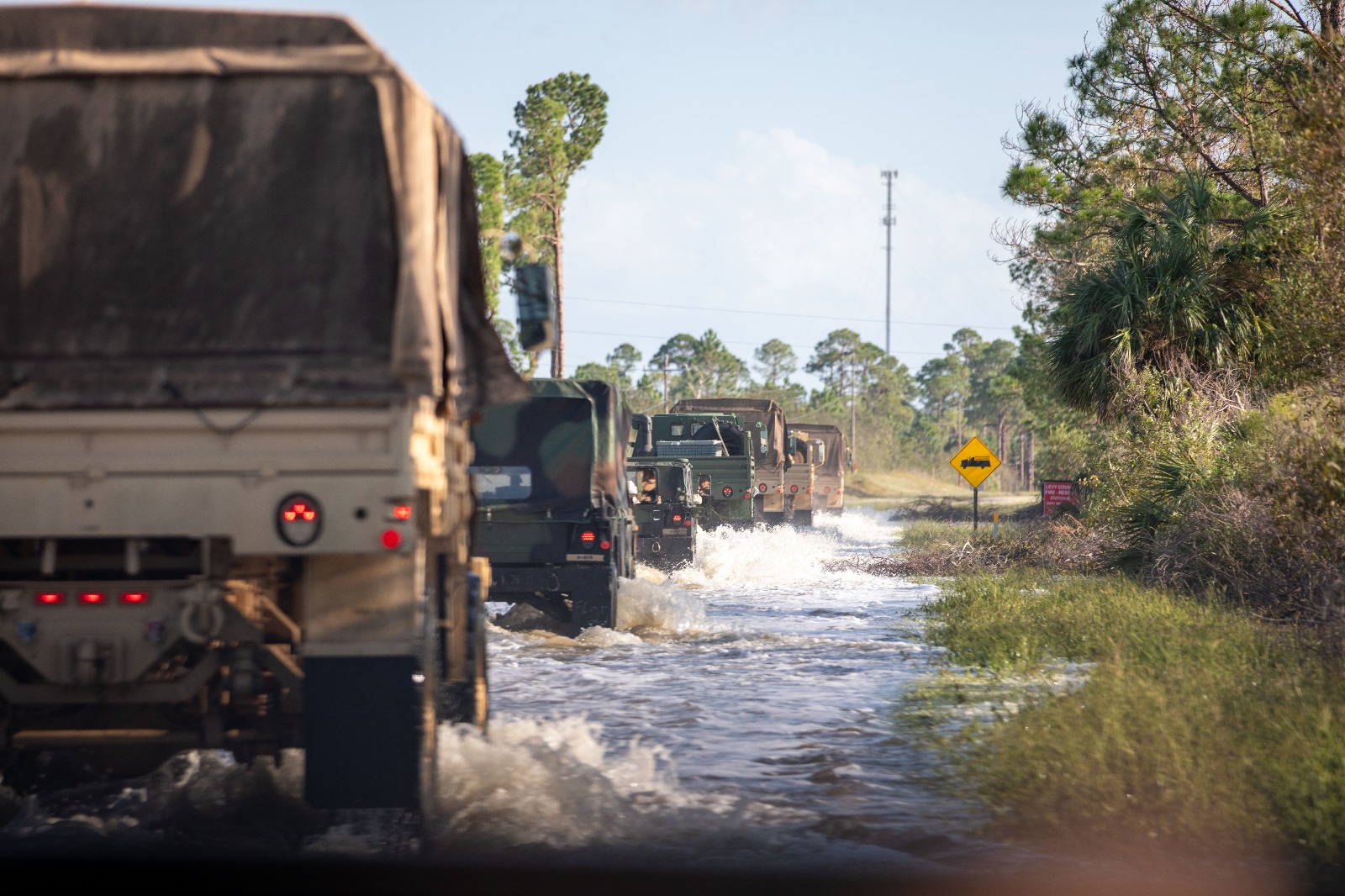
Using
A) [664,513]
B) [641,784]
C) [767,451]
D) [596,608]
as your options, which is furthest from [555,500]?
[767,451]

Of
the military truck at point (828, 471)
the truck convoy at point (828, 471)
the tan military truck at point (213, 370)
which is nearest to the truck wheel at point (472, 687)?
the tan military truck at point (213, 370)

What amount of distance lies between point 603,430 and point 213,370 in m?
9.31

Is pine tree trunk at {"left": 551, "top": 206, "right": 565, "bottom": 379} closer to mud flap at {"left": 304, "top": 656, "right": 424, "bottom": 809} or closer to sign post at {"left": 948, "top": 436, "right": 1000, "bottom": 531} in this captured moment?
sign post at {"left": 948, "top": 436, "right": 1000, "bottom": 531}

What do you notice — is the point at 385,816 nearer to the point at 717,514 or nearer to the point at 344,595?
the point at 344,595

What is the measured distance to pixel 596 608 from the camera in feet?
48.4

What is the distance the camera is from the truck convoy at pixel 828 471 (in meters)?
47.9

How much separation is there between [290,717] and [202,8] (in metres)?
2.91

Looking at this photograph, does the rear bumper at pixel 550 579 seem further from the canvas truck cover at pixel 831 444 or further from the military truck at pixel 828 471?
the canvas truck cover at pixel 831 444

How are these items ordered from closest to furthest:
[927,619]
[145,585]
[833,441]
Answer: [145,585]
[927,619]
[833,441]

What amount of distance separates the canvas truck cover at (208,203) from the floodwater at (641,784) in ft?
7.40

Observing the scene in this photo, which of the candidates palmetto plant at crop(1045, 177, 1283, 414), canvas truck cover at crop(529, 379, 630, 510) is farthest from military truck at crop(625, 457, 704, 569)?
canvas truck cover at crop(529, 379, 630, 510)

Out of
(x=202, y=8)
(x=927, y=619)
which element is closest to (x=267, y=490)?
(x=202, y=8)

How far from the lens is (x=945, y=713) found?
35.2 feet

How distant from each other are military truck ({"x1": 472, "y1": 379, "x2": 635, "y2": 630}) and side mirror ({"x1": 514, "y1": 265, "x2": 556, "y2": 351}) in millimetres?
6918
